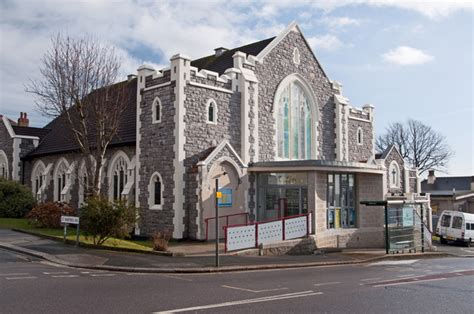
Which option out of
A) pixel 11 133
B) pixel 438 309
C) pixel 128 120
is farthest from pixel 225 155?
pixel 11 133

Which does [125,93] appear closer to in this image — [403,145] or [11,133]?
[11,133]

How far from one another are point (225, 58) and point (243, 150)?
7.91m

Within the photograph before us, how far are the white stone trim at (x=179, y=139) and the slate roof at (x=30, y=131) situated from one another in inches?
721

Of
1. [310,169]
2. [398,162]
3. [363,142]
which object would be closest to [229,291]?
[310,169]

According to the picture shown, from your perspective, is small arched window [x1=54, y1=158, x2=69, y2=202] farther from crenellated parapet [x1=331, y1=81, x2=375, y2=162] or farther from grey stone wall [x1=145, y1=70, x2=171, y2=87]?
crenellated parapet [x1=331, y1=81, x2=375, y2=162]

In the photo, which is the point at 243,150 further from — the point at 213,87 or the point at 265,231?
the point at 265,231

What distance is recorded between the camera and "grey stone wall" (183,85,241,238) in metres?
21.6

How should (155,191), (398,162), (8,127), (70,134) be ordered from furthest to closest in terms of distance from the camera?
1. (398,162)
2. (8,127)
3. (70,134)
4. (155,191)

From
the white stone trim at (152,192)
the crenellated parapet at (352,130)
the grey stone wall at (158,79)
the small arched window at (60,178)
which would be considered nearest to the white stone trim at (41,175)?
the small arched window at (60,178)

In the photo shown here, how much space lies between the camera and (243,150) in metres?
24.2

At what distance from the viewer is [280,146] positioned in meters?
27.0

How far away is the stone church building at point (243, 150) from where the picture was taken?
21875mm

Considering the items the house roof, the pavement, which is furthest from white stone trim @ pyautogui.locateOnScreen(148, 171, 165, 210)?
the house roof

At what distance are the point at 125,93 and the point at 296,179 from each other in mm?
10818
